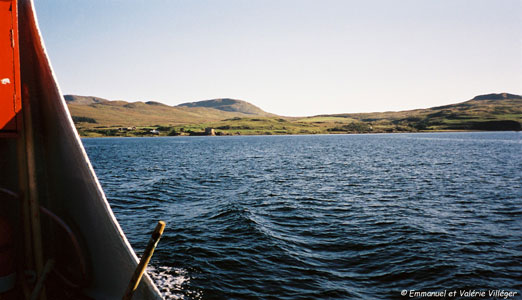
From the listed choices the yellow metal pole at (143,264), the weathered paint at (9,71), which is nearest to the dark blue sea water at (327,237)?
the yellow metal pole at (143,264)

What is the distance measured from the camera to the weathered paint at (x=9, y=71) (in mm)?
5676

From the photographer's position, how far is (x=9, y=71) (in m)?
5.87

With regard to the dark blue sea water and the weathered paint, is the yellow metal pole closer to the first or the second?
the weathered paint

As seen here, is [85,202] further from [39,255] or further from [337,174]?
[337,174]

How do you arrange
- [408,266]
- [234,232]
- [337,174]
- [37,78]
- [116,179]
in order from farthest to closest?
[337,174]
[116,179]
[234,232]
[408,266]
[37,78]

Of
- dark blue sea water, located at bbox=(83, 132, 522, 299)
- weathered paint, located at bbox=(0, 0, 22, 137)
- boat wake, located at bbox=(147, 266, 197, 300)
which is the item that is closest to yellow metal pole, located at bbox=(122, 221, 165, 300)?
weathered paint, located at bbox=(0, 0, 22, 137)

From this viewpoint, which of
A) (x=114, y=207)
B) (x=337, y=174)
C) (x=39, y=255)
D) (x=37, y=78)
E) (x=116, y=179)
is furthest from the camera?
(x=337, y=174)

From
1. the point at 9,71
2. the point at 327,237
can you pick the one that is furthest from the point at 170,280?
the point at 9,71

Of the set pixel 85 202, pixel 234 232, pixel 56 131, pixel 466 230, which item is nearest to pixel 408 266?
pixel 466 230

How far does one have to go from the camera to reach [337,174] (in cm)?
4128

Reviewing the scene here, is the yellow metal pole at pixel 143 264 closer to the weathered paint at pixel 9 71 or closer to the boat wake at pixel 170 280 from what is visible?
the weathered paint at pixel 9 71

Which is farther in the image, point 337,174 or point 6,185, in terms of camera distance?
point 337,174

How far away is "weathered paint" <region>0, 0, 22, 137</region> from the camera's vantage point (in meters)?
5.68

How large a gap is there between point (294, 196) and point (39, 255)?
22.2m
